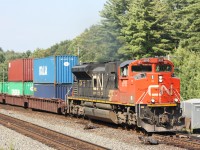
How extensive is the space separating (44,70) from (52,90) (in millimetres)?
1889

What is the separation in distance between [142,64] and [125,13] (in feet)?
127

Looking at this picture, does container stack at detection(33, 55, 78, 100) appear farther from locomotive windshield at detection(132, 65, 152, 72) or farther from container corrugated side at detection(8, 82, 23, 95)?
locomotive windshield at detection(132, 65, 152, 72)

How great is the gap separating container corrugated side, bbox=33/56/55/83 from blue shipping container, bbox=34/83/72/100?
46cm

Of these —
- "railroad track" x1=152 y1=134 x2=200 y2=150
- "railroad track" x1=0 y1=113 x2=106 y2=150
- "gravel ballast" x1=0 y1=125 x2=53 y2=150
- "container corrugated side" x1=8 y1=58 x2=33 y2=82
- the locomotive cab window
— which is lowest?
"gravel ballast" x1=0 y1=125 x2=53 y2=150

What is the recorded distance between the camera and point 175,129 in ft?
54.5

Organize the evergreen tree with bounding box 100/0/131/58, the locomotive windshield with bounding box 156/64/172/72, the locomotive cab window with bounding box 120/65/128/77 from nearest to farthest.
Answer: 1. the locomotive windshield with bounding box 156/64/172/72
2. the locomotive cab window with bounding box 120/65/128/77
3. the evergreen tree with bounding box 100/0/131/58

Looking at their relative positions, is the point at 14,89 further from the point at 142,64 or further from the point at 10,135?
the point at 142,64

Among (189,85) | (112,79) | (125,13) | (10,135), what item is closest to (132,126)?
(112,79)

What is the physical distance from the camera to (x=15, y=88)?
35812 millimetres

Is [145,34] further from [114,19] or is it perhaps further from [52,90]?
[52,90]

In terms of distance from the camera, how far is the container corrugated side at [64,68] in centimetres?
2705

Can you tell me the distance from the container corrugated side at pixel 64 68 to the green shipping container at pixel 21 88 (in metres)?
6.10

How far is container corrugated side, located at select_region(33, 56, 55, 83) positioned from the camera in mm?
27531

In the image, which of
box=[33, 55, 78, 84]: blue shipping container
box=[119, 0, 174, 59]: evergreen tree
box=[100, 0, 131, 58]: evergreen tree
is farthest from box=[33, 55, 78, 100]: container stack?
box=[100, 0, 131, 58]: evergreen tree
